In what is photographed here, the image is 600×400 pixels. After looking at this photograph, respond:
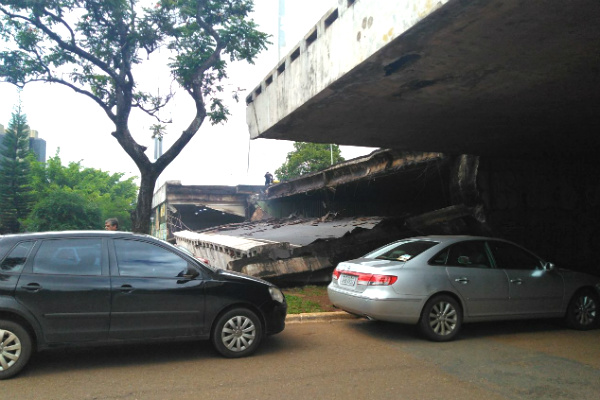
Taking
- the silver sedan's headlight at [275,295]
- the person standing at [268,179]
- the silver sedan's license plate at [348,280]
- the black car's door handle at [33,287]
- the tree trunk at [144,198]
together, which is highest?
the person standing at [268,179]

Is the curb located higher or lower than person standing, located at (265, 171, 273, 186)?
lower

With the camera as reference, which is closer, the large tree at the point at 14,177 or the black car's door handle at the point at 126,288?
the black car's door handle at the point at 126,288

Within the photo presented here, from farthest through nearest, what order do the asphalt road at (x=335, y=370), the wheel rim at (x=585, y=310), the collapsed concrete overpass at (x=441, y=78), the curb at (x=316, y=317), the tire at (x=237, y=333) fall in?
the curb at (x=316, y=317)
the wheel rim at (x=585, y=310)
the tire at (x=237, y=333)
the collapsed concrete overpass at (x=441, y=78)
the asphalt road at (x=335, y=370)

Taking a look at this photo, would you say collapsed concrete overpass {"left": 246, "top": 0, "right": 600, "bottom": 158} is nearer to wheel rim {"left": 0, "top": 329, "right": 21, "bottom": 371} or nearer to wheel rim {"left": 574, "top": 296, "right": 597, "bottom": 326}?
wheel rim {"left": 574, "top": 296, "right": 597, "bottom": 326}

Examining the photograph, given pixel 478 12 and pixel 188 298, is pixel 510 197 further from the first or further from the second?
pixel 188 298

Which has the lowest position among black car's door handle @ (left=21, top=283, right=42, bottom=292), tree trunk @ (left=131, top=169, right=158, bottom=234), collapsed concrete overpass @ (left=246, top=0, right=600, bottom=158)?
black car's door handle @ (left=21, top=283, right=42, bottom=292)

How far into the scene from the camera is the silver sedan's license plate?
22.1 feet

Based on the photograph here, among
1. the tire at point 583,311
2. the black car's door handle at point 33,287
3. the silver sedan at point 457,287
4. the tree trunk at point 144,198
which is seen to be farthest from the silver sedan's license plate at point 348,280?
the tree trunk at point 144,198

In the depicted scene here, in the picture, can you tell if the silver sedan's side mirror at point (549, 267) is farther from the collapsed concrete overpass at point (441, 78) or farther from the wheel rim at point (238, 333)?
the wheel rim at point (238, 333)

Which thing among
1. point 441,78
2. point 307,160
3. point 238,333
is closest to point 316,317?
point 238,333

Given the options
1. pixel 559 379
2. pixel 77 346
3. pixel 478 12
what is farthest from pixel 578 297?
pixel 77 346

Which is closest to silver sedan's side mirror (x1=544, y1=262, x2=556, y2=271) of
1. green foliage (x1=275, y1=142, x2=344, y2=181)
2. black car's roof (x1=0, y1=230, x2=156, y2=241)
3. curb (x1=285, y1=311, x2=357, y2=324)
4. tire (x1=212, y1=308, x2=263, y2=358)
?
curb (x1=285, y1=311, x2=357, y2=324)

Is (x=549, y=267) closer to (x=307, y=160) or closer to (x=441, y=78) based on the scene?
(x=441, y=78)

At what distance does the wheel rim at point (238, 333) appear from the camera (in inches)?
218
